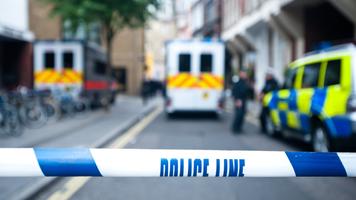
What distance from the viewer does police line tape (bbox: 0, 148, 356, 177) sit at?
307 centimetres

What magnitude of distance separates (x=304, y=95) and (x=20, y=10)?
62.4 ft

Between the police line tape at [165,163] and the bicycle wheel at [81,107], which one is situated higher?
the police line tape at [165,163]

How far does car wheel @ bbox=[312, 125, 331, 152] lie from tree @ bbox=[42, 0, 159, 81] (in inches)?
403

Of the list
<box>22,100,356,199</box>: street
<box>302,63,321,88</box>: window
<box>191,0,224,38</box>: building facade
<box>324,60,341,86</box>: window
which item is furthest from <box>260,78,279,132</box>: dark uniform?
<box>191,0,224,38</box>: building facade

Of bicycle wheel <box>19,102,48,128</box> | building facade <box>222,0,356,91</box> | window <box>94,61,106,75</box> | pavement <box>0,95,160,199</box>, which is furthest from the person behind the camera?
window <box>94,61,106,75</box>

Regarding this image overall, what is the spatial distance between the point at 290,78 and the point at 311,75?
128cm

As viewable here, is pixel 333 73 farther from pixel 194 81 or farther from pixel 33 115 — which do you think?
pixel 194 81

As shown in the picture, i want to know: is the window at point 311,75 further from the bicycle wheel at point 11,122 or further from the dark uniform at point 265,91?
the bicycle wheel at point 11,122

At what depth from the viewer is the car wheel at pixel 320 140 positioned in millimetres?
7421

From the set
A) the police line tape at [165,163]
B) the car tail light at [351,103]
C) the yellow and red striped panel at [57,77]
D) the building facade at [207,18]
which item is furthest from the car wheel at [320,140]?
the building facade at [207,18]

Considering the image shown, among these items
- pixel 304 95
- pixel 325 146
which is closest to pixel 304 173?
pixel 325 146

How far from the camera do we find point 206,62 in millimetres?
16266

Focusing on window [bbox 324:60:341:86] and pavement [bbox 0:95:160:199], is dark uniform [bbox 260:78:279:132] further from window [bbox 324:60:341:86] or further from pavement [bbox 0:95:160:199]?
window [bbox 324:60:341:86]

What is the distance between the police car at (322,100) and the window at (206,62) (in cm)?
613
